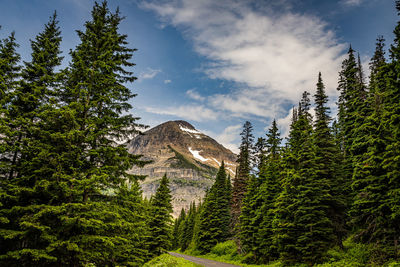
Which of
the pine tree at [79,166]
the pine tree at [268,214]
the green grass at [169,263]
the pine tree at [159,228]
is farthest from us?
the pine tree at [159,228]

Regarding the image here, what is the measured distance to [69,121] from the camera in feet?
37.3

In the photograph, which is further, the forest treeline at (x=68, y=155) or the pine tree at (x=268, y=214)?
the pine tree at (x=268, y=214)

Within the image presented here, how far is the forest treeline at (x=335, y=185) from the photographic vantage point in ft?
43.2

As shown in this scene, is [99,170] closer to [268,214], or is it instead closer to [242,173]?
[268,214]

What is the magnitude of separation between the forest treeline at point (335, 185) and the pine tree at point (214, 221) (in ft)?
32.5

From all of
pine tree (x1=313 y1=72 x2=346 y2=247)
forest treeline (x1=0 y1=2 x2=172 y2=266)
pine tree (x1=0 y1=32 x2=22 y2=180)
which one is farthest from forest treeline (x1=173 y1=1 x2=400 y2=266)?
pine tree (x1=0 y1=32 x2=22 y2=180)

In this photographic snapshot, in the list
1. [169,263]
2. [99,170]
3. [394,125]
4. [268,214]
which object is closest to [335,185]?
[268,214]

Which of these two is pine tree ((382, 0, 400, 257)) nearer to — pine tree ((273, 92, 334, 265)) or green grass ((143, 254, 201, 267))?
pine tree ((273, 92, 334, 265))

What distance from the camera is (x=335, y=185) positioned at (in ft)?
66.9

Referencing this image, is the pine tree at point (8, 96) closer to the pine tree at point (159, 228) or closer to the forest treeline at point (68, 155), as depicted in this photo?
the forest treeline at point (68, 155)

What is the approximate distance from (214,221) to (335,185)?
80.7ft

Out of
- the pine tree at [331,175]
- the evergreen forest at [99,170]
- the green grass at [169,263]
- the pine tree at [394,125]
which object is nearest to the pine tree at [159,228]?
the green grass at [169,263]

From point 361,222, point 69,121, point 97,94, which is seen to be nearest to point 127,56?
point 97,94

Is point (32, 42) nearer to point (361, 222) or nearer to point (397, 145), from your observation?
point (397, 145)
